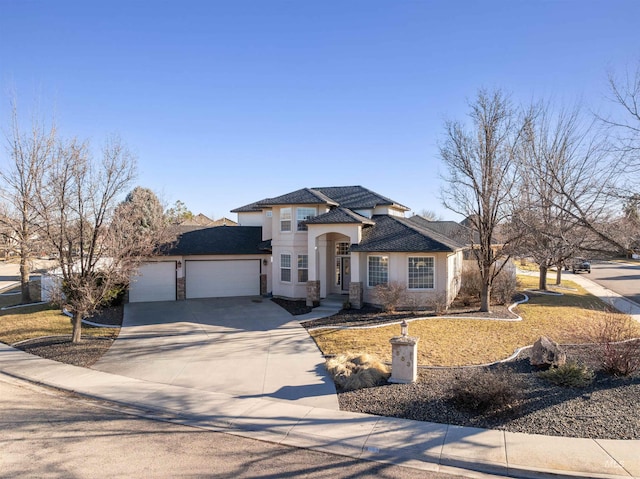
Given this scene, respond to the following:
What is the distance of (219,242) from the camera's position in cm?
2411

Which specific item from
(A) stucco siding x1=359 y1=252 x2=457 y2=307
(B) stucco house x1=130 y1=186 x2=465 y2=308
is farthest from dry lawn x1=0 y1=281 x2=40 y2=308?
(A) stucco siding x1=359 y1=252 x2=457 y2=307

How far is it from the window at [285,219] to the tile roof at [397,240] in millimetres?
4167

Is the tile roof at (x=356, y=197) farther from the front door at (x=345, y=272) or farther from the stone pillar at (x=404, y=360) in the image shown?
the stone pillar at (x=404, y=360)

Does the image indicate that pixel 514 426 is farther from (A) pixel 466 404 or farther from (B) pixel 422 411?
(B) pixel 422 411

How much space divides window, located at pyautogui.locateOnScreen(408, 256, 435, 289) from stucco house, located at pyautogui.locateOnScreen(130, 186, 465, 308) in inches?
1.8

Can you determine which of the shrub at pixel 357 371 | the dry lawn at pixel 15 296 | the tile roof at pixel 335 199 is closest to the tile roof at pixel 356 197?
the tile roof at pixel 335 199

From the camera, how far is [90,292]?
1347cm

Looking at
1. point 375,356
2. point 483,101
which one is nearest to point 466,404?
point 375,356

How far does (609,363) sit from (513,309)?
1006 cm

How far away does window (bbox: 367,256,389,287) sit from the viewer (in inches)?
752

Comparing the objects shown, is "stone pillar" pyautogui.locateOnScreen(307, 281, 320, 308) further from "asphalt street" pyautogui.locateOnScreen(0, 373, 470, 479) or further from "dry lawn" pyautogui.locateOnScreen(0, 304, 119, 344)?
"asphalt street" pyautogui.locateOnScreen(0, 373, 470, 479)

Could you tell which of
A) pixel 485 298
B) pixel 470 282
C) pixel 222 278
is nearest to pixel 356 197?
pixel 470 282

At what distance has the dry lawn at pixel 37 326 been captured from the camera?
49.5ft

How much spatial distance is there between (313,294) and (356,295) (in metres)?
2.31
